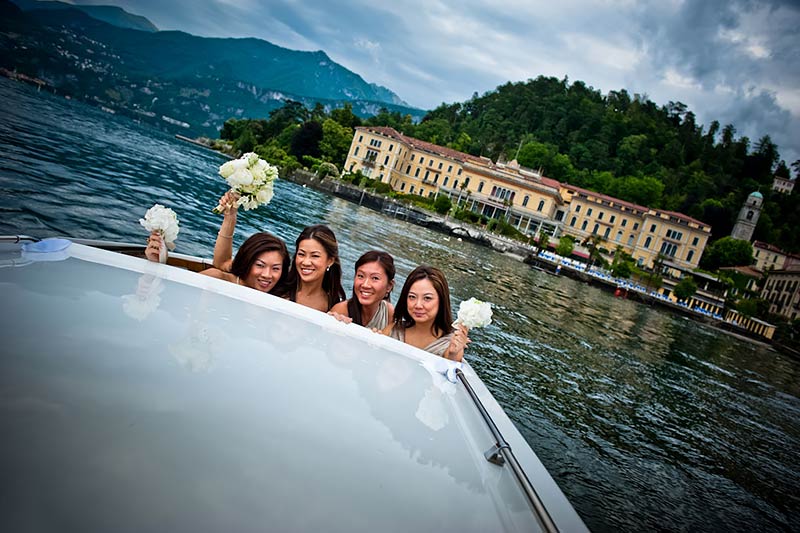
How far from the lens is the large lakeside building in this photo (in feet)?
190

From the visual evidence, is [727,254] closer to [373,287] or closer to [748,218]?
[748,218]

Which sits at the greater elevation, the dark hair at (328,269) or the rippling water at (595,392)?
the dark hair at (328,269)

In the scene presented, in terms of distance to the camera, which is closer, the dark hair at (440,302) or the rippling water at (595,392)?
the dark hair at (440,302)

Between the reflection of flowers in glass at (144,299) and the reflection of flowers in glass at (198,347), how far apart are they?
0.21 metres

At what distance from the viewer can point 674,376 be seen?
12.6 m

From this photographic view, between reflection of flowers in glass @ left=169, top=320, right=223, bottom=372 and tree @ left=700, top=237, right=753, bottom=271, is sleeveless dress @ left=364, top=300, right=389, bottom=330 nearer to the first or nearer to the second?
reflection of flowers in glass @ left=169, top=320, right=223, bottom=372

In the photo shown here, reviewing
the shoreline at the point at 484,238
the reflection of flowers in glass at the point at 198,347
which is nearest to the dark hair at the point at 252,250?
the reflection of flowers in glass at the point at 198,347

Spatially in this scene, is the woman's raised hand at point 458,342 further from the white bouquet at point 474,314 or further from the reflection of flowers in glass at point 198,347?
the reflection of flowers in glass at point 198,347

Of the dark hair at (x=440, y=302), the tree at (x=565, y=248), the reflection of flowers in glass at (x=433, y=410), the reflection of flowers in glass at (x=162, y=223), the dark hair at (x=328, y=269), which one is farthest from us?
the tree at (x=565, y=248)

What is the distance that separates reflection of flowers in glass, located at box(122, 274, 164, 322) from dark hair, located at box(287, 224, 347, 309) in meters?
1.32

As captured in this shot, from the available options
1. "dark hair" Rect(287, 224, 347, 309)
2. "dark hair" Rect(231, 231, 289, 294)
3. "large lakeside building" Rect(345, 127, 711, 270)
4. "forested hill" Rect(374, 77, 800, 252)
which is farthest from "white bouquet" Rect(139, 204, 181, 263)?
"forested hill" Rect(374, 77, 800, 252)

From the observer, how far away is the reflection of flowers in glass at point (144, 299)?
199 cm

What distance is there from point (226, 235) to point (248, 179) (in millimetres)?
556

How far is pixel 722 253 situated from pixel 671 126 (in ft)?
145
